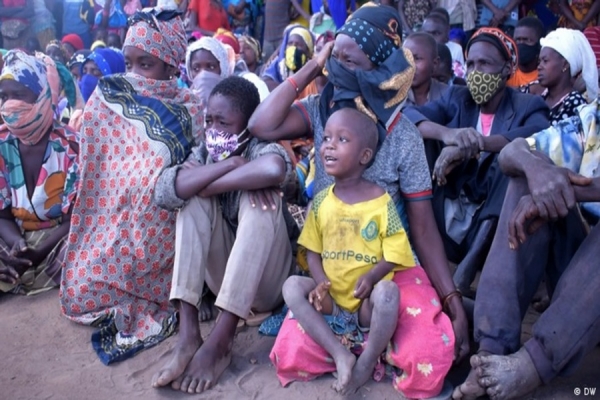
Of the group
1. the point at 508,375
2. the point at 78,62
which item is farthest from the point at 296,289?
the point at 78,62

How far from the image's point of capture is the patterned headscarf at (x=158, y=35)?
A: 346 centimetres

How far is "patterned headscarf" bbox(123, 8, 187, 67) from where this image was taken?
346 cm

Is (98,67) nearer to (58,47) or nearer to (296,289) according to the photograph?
(58,47)

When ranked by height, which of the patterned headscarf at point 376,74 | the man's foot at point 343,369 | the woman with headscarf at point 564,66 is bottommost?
the man's foot at point 343,369

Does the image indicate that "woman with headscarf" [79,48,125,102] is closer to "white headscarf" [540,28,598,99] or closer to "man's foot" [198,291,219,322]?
"man's foot" [198,291,219,322]

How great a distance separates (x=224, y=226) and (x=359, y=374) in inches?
42.0

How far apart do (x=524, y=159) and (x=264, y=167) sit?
1.16 m

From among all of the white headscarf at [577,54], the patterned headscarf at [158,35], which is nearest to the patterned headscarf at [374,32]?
the patterned headscarf at [158,35]

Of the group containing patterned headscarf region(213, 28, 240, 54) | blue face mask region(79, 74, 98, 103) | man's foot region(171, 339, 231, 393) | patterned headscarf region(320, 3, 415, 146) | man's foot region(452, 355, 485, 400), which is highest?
patterned headscarf region(320, 3, 415, 146)

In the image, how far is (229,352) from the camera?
9.61 feet

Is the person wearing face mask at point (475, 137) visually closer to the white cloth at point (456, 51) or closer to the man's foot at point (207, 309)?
the man's foot at point (207, 309)

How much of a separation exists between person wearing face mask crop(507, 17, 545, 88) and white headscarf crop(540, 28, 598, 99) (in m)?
1.30

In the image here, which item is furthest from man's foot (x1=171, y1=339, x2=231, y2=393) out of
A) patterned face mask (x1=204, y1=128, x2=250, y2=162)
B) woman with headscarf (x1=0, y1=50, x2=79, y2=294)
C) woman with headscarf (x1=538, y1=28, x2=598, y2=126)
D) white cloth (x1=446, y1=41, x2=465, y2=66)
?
white cloth (x1=446, y1=41, x2=465, y2=66)

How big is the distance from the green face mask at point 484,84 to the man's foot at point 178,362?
220 centimetres
